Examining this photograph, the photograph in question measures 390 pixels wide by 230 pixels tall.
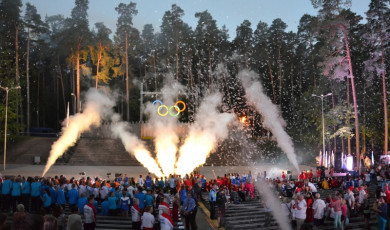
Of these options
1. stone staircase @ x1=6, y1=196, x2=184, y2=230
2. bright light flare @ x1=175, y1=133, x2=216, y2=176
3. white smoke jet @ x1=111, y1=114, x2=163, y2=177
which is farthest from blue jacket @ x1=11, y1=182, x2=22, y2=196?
white smoke jet @ x1=111, y1=114, x2=163, y2=177

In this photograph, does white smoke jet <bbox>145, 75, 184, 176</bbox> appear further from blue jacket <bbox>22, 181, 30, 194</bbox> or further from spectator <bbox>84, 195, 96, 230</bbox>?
spectator <bbox>84, 195, 96, 230</bbox>

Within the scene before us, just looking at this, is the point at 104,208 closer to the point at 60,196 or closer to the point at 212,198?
the point at 60,196

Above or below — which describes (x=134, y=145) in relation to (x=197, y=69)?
below

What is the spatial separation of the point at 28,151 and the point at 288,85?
3931 cm

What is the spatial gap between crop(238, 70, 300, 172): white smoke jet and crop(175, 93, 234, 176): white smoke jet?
5009mm

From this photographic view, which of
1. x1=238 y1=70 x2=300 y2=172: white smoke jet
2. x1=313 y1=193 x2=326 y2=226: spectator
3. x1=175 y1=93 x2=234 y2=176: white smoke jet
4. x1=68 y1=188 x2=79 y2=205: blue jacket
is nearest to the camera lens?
x1=313 y1=193 x2=326 y2=226: spectator

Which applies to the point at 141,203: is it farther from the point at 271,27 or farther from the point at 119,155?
the point at 271,27

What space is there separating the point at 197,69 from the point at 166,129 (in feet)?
51.7

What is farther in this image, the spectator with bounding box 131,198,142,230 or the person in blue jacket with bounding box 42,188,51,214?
the person in blue jacket with bounding box 42,188,51,214

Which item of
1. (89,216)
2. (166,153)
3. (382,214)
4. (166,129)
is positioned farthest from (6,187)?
(166,129)

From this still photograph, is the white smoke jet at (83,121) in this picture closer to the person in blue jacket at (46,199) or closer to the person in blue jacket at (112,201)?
the person in blue jacket at (46,199)

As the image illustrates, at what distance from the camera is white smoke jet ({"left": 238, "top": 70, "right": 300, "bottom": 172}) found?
53844 mm

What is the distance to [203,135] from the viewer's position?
42.4 meters

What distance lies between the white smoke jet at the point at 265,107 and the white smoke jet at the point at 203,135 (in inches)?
197
